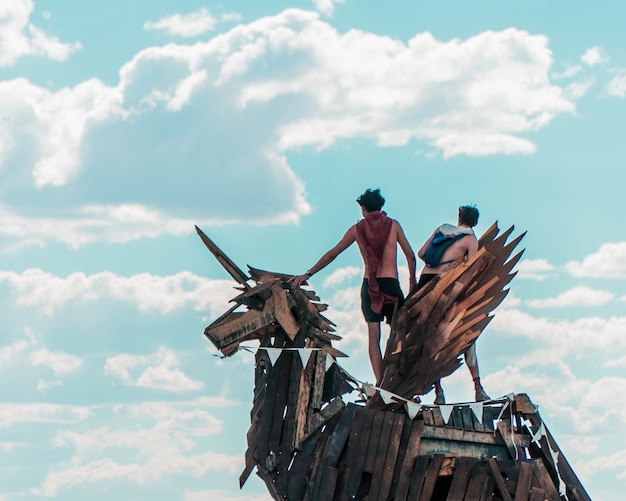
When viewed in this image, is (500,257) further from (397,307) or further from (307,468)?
(307,468)

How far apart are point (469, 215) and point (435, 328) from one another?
1.37 metres

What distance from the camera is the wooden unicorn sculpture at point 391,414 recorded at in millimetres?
14477

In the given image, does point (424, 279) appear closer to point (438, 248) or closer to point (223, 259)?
point (438, 248)

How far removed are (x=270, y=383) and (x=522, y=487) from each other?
2.84 metres

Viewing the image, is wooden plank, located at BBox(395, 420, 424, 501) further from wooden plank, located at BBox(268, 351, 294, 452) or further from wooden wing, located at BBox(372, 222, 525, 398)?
wooden plank, located at BBox(268, 351, 294, 452)

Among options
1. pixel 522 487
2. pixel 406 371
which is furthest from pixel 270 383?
pixel 522 487

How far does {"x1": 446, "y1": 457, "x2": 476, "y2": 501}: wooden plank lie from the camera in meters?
14.7

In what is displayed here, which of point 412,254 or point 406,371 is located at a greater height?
point 412,254

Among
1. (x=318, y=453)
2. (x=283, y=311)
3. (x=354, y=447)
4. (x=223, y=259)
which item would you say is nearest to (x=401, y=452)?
(x=354, y=447)

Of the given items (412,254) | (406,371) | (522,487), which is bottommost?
(522,487)

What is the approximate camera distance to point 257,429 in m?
14.9

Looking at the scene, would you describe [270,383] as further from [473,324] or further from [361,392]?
[473,324]

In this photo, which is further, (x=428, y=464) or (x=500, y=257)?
(x=500, y=257)

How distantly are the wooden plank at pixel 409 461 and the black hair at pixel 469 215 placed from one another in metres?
2.47
